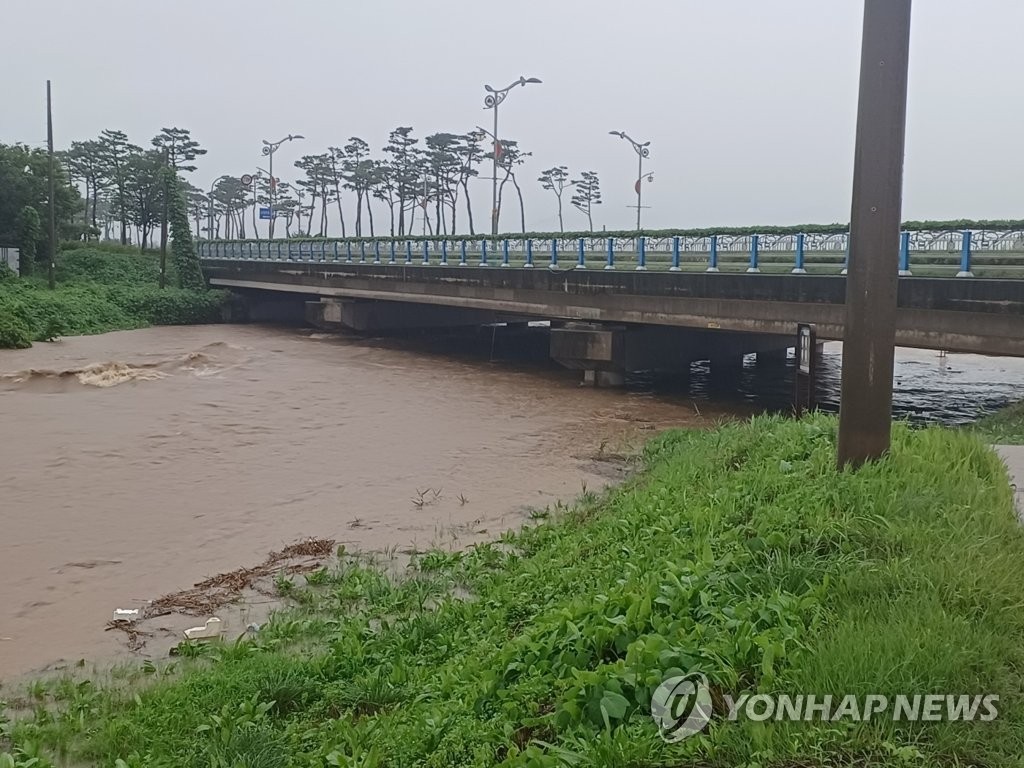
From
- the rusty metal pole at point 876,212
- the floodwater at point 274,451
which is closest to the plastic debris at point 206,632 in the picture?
the floodwater at point 274,451

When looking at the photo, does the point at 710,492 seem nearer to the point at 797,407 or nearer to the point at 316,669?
the point at 316,669

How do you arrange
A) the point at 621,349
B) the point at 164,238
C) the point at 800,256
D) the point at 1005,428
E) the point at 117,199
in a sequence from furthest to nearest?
the point at 117,199 < the point at 164,238 < the point at 621,349 < the point at 800,256 < the point at 1005,428

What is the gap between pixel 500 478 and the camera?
12227 millimetres

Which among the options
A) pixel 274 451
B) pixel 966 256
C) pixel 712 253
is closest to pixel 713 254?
pixel 712 253

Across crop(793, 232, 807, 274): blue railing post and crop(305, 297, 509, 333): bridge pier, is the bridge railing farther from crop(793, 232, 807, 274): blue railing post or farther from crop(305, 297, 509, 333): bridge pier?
crop(305, 297, 509, 333): bridge pier

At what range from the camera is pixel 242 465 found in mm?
13133

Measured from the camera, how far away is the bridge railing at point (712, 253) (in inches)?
559

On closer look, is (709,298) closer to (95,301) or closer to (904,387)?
(904,387)

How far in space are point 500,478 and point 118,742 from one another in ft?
26.1

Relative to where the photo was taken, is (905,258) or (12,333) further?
(12,333)

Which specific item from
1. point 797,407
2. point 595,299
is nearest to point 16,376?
point 595,299

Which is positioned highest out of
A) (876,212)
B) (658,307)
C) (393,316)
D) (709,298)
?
Answer: (876,212)

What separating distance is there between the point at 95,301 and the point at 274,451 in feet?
101
